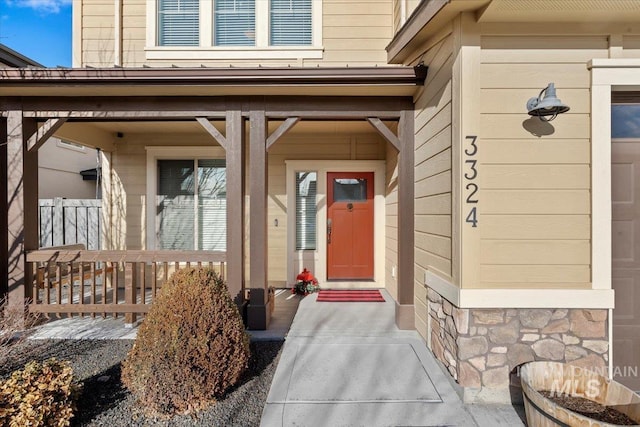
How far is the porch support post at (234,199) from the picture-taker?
11.4 feet

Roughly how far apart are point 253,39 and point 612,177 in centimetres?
449

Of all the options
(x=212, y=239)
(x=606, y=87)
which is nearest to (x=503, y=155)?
(x=606, y=87)

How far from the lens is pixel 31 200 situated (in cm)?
357

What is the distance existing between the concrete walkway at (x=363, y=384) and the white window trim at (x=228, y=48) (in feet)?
12.2

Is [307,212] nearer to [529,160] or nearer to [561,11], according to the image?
[529,160]

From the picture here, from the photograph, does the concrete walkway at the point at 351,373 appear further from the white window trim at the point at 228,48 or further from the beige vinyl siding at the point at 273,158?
the white window trim at the point at 228,48

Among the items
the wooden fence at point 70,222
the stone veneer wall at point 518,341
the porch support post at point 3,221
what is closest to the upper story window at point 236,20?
the porch support post at point 3,221

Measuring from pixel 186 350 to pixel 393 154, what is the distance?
3597mm

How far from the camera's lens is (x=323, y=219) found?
16.8ft

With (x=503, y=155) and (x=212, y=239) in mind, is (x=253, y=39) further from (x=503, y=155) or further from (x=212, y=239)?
(x=503, y=155)

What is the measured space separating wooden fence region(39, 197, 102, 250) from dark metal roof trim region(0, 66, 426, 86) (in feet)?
10.4

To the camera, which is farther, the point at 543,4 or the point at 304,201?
the point at 304,201

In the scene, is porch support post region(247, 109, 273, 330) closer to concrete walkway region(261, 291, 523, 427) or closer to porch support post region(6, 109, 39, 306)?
concrete walkway region(261, 291, 523, 427)

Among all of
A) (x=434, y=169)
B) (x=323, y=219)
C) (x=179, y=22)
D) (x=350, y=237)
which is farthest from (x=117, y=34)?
(x=434, y=169)
